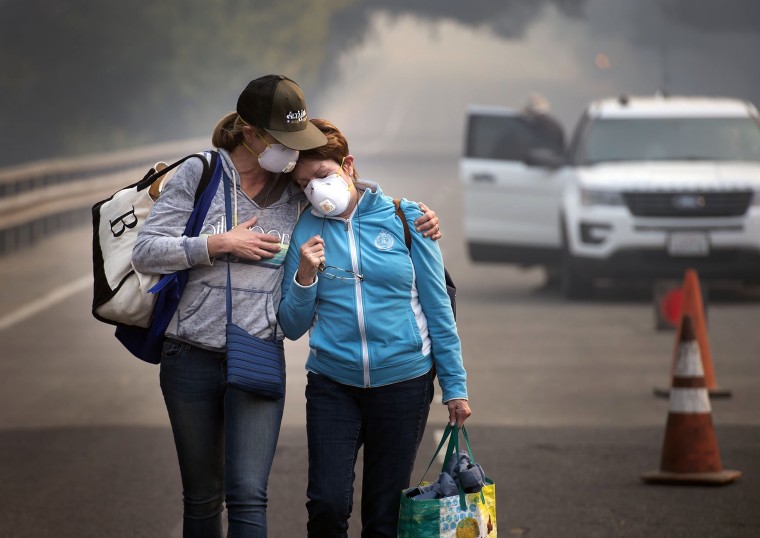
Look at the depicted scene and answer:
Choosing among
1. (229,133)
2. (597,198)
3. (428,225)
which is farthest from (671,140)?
(229,133)

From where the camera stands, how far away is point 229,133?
17.3 feet

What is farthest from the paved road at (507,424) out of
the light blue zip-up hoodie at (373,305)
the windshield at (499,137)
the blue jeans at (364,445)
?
the light blue zip-up hoodie at (373,305)

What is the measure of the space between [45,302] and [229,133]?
12363mm

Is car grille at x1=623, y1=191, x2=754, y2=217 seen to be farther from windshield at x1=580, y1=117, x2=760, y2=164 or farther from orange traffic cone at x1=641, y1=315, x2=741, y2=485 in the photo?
orange traffic cone at x1=641, y1=315, x2=741, y2=485

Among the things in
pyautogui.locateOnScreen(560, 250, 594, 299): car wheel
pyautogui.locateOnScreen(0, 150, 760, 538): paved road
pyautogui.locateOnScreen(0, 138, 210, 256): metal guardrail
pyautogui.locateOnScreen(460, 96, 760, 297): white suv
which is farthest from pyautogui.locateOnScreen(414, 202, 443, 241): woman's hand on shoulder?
pyautogui.locateOnScreen(0, 138, 210, 256): metal guardrail

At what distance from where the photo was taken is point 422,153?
194 ft

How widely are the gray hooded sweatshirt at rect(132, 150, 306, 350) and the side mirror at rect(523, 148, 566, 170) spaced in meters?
11.4

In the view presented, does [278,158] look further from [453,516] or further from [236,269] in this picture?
[453,516]

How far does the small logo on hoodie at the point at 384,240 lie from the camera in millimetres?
5199

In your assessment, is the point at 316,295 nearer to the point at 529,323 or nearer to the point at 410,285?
the point at 410,285

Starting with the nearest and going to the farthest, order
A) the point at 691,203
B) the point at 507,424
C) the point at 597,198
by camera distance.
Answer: the point at 507,424 → the point at 691,203 → the point at 597,198

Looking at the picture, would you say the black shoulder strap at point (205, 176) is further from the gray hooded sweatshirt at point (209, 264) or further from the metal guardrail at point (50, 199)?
the metal guardrail at point (50, 199)

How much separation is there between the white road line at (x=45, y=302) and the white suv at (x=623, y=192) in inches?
169

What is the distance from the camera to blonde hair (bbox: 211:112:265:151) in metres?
5.27
